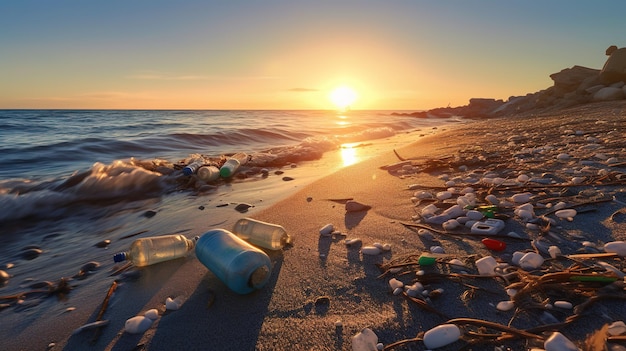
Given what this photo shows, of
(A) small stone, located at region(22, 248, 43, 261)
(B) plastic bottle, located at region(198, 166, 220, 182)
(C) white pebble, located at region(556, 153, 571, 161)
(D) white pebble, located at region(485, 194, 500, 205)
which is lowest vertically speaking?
(A) small stone, located at region(22, 248, 43, 261)

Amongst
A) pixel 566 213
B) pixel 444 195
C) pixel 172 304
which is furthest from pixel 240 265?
pixel 566 213

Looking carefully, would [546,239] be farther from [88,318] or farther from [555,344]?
[88,318]

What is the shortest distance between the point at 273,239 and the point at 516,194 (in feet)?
8.25

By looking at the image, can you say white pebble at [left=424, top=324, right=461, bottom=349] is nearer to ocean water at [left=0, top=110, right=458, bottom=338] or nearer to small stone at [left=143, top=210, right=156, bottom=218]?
ocean water at [left=0, top=110, right=458, bottom=338]

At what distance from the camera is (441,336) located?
1.44 meters

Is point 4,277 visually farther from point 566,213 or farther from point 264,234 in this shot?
point 566,213

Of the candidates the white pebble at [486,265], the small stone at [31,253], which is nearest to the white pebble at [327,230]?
the white pebble at [486,265]

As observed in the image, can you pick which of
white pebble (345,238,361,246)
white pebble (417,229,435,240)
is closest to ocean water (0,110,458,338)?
white pebble (345,238,361,246)

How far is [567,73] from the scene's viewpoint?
70.7 ft

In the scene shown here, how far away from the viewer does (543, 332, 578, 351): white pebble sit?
1259 mm

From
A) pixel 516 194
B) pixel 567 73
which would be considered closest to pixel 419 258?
pixel 516 194

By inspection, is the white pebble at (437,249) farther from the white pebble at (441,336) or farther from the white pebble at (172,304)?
the white pebble at (172,304)

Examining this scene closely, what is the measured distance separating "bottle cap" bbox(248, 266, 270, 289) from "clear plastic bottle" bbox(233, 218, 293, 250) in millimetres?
660

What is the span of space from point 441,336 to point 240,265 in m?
1.20
